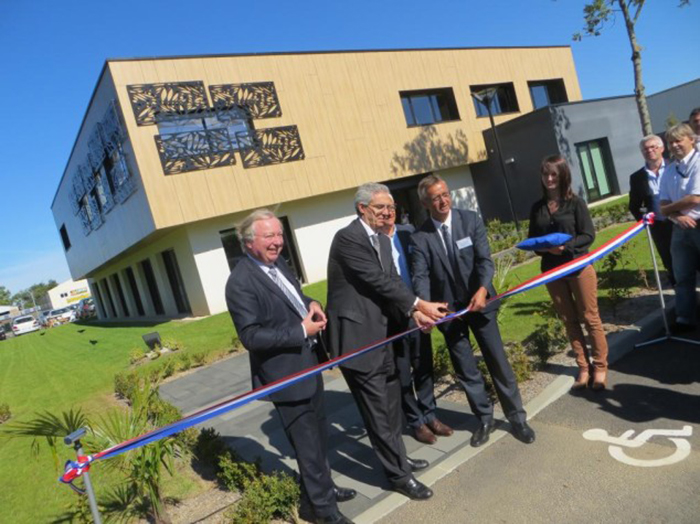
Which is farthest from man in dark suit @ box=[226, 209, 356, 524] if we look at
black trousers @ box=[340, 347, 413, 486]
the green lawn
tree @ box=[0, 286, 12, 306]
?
tree @ box=[0, 286, 12, 306]

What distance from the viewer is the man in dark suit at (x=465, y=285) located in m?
3.49

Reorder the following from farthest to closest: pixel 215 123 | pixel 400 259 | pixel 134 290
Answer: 1. pixel 134 290
2. pixel 215 123
3. pixel 400 259

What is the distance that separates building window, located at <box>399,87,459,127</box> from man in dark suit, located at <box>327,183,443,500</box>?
1790cm

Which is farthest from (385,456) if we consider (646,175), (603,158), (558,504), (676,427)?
(603,158)

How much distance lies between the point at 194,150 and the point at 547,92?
1915 cm

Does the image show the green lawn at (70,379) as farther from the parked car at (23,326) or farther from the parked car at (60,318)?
the parked car at (60,318)

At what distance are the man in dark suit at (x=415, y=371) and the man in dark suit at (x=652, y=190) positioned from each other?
2918 millimetres

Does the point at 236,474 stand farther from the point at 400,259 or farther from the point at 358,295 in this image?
the point at 400,259

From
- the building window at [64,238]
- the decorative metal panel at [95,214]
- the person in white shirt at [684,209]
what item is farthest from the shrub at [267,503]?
the building window at [64,238]

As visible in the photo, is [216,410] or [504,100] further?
[504,100]

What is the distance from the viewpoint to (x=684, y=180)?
12.8ft

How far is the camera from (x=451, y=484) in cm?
313

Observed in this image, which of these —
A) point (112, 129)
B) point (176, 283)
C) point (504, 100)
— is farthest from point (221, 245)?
point (504, 100)

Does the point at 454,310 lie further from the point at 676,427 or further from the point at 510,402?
the point at 676,427
